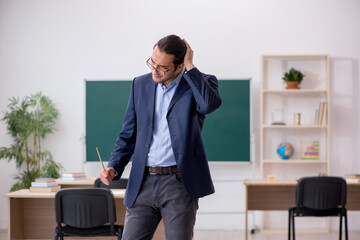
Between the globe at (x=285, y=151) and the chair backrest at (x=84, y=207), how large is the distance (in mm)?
3027

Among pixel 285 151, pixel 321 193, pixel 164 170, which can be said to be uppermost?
pixel 164 170

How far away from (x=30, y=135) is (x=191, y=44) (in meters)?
2.41

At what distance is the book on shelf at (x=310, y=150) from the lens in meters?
6.05

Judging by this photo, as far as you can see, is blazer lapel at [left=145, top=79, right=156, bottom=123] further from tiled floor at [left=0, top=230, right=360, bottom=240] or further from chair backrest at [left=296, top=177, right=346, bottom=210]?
tiled floor at [left=0, top=230, right=360, bottom=240]

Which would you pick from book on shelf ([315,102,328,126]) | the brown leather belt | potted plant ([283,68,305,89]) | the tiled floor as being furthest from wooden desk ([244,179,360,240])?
the brown leather belt

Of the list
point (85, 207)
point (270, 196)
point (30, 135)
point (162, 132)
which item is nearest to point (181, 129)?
point (162, 132)

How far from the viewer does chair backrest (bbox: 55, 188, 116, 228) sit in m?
3.60

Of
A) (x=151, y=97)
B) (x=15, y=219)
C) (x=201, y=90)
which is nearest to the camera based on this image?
(x=201, y=90)

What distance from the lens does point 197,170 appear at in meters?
2.05

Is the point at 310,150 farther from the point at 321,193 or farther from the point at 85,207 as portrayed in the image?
the point at 85,207

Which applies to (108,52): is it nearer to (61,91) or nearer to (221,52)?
(61,91)

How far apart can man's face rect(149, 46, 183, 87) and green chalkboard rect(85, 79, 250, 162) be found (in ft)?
13.2

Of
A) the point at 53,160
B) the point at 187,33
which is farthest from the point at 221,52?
the point at 53,160

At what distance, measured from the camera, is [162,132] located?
209 centimetres
